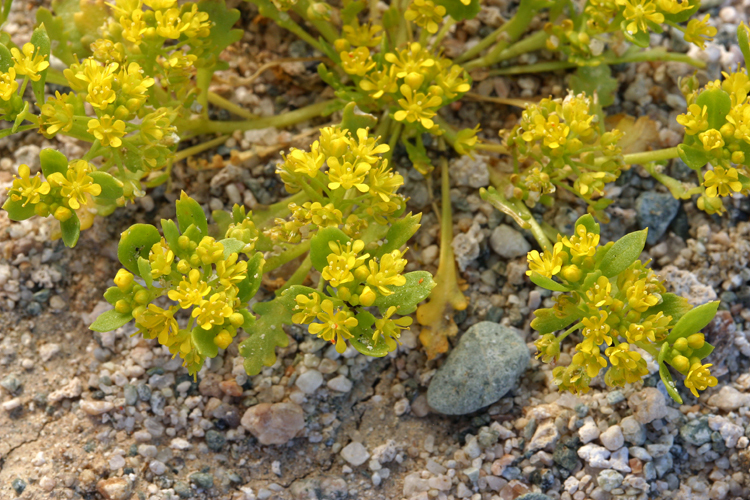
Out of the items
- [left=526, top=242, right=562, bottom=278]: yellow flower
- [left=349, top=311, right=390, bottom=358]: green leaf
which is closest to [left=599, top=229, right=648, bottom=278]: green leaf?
[left=526, top=242, right=562, bottom=278]: yellow flower

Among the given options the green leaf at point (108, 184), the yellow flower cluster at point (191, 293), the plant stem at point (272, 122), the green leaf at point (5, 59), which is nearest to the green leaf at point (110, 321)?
the yellow flower cluster at point (191, 293)

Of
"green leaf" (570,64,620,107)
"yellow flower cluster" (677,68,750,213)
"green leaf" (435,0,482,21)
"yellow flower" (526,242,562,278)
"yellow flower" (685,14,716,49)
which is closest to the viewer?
"yellow flower" (526,242,562,278)

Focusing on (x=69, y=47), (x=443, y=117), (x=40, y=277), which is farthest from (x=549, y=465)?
(x=69, y=47)

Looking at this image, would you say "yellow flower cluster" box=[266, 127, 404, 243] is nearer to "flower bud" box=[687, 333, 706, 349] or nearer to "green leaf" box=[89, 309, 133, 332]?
Result: "green leaf" box=[89, 309, 133, 332]

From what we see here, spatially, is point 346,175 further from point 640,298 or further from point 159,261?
point 640,298

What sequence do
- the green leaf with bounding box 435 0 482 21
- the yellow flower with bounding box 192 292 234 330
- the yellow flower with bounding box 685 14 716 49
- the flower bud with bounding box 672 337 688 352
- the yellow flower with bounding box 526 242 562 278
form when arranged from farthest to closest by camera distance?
1. the green leaf with bounding box 435 0 482 21
2. the yellow flower with bounding box 685 14 716 49
3. the yellow flower with bounding box 526 242 562 278
4. the flower bud with bounding box 672 337 688 352
5. the yellow flower with bounding box 192 292 234 330
